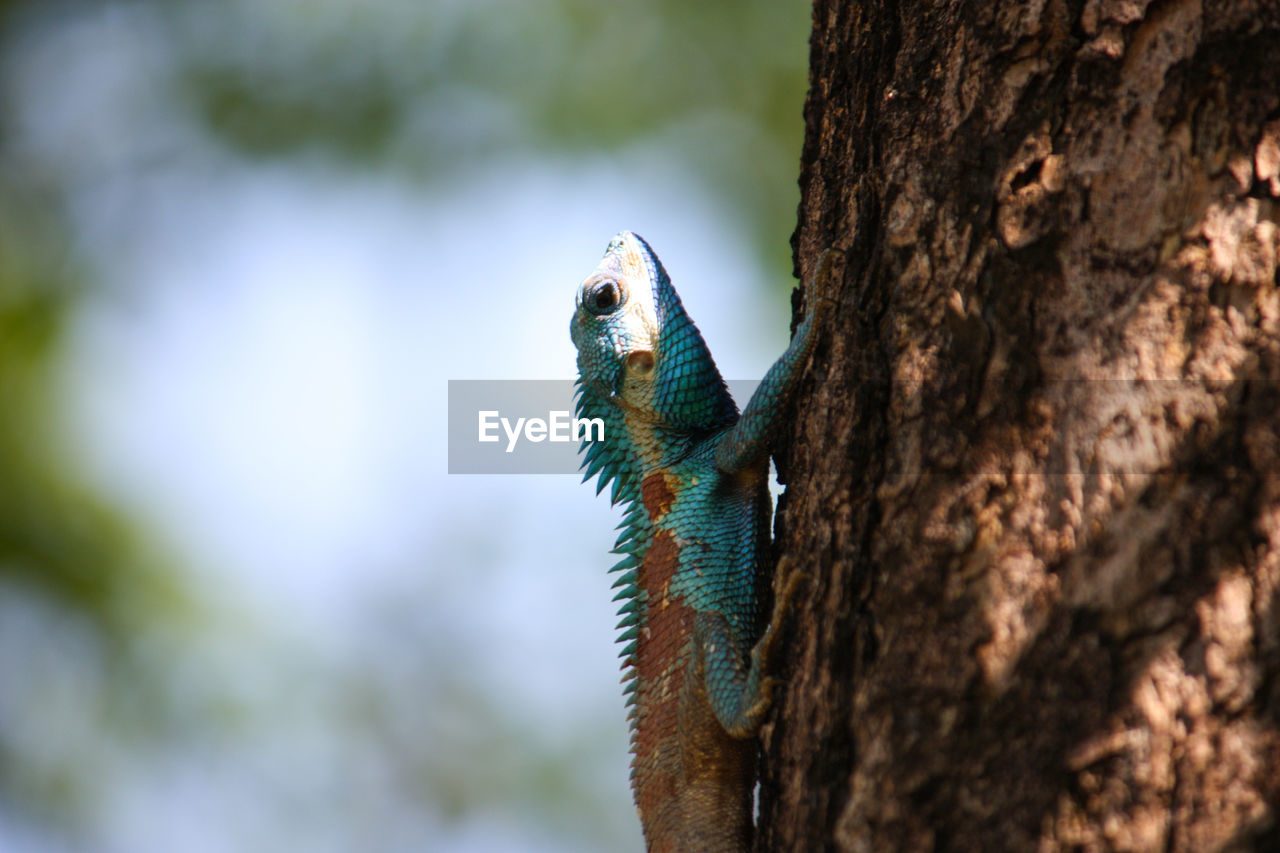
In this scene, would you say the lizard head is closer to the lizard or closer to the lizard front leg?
the lizard

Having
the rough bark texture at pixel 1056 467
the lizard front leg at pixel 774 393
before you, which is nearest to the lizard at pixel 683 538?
the lizard front leg at pixel 774 393

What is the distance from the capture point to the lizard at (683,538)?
4082 millimetres

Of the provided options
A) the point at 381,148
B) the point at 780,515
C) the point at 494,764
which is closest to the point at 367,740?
the point at 494,764

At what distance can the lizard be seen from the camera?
161 inches

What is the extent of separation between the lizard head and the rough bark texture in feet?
5.92

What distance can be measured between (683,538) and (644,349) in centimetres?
112

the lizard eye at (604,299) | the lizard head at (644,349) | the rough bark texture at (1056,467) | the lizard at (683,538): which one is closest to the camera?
the rough bark texture at (1056,467)

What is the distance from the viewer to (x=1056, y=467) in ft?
8.26

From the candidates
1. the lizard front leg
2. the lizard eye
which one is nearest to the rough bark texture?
the lizard front leg

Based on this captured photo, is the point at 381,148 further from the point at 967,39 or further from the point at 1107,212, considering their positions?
the point at 1107,212

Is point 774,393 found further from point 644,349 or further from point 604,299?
point 604,299

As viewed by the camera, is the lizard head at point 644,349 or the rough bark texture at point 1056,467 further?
the lizard head at point 644,349

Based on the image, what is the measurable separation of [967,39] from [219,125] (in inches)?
Answer: 350

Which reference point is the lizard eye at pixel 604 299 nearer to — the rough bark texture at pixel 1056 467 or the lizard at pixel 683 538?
the lizard at pixel 683 538
